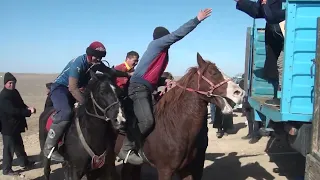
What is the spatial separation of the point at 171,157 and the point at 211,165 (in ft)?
11.7

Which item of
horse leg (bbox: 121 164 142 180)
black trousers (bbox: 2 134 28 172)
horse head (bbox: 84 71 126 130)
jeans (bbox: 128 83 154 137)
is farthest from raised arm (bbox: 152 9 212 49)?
black trousers (bbox: 2 134 28 172)

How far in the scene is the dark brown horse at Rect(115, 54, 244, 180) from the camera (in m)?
4.23

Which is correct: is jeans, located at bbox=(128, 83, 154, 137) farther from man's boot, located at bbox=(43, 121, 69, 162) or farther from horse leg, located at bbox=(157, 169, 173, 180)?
man's boot, located at bbox=(43, 121, 69, 162)

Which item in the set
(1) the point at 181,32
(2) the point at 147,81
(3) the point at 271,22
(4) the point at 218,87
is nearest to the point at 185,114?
(4) the point at 218,87

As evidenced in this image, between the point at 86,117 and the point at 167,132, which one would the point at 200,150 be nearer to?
the point at 167,132

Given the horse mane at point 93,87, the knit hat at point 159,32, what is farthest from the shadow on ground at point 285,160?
the horse mane at point 93,87

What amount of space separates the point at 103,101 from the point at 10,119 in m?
4.39

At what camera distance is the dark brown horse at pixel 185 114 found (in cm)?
423

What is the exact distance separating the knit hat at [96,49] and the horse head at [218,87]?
1418 millimetres

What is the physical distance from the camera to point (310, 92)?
4.53 metres

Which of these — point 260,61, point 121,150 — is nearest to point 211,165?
point 260,61

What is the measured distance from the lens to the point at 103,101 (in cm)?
431

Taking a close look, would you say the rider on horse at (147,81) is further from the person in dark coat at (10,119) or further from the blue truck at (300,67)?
the person in dark coat at (10,119)

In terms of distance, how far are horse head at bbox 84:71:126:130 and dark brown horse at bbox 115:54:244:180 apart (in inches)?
31.9
